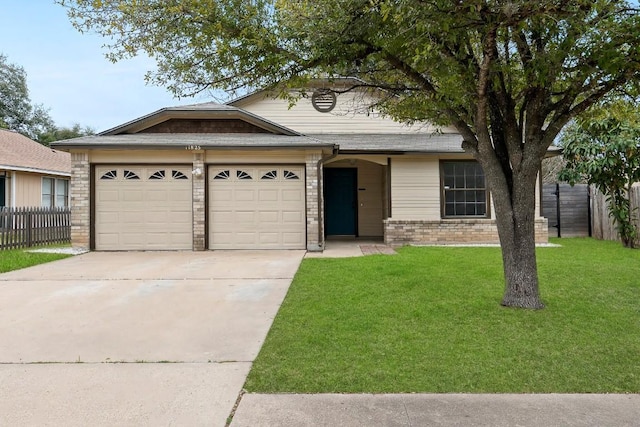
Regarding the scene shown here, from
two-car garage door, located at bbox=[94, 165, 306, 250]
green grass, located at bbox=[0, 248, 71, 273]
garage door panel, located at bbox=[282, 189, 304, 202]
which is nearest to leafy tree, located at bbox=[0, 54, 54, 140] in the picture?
green grass, located at bbox=[0, 248, 71, 273]

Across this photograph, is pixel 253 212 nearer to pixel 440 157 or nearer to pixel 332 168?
pixel 332 168

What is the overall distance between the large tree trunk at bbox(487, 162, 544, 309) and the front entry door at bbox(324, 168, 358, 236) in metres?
10.00

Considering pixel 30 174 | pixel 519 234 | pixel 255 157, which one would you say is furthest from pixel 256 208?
pixel 30 174

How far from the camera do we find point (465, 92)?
5.16m

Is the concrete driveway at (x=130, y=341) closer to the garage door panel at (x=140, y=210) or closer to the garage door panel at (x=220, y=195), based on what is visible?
the garage door panel at (x=140, y=210)

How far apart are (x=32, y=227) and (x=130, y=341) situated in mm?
10771

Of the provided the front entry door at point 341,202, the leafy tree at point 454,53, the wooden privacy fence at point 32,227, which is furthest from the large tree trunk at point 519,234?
the wooden privacy fence at point 32,227

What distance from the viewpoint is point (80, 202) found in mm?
11266

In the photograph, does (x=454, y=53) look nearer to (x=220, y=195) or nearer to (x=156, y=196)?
(x=220, y=195)

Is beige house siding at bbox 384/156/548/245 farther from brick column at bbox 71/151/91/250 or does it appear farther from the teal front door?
the teal front door

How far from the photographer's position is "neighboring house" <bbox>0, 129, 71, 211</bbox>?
1653 cm

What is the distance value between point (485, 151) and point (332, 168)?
395 inches

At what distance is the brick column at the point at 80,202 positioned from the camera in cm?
1125

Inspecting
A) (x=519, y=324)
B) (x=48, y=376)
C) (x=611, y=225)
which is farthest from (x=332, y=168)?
(x=48, y=376)
